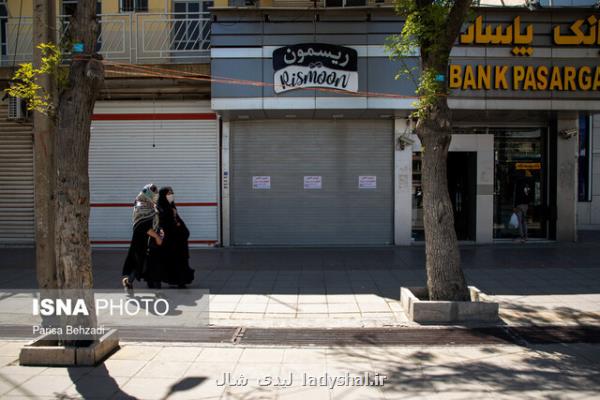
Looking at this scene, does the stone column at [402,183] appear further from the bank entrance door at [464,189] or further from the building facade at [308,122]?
the bank entrance door at [464,189]

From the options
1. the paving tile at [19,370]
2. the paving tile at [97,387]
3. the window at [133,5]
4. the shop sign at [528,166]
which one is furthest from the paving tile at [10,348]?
the shop sign at [528,166]

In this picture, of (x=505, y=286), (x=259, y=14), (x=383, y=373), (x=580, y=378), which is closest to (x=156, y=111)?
(x=259, y=14)

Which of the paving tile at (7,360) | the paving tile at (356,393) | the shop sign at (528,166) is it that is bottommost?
the paving tile at (356,393)

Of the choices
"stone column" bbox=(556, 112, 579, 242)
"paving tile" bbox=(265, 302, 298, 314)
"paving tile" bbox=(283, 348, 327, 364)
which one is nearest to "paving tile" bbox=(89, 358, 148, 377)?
"paving tile" bbox=(283, 348, 327, 364)

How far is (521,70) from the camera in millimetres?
12500

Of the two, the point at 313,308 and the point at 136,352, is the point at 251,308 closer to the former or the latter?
the point at 313,308

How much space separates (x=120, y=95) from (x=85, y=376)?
10.1 m

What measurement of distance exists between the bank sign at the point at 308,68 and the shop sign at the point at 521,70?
2.64 m

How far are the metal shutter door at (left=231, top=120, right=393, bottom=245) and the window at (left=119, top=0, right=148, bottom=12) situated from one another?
4.28 m

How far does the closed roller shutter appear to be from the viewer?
13812 mm

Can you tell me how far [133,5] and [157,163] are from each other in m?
4.54

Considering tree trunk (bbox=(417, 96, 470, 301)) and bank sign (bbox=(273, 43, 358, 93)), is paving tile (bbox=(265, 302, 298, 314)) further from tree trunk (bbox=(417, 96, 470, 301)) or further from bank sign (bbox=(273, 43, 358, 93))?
bank sign (bbox=(273, 43, 358, 93))

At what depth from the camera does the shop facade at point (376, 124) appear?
40.9 feet

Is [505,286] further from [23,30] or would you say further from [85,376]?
[23,30]
